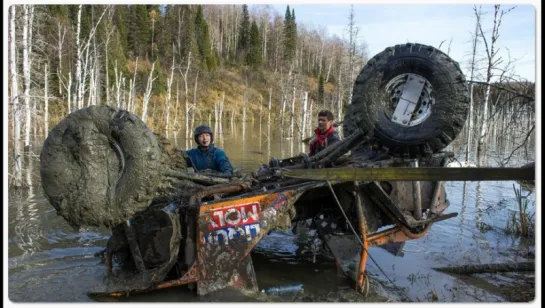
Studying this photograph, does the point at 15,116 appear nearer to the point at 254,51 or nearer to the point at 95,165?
the point at 95,165

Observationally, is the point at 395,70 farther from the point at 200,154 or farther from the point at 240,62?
the point at 240,62

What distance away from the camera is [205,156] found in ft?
20.1

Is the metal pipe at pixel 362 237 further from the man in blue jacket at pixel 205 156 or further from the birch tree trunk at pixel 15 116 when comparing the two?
the birch tree trunk at pixel 15 116

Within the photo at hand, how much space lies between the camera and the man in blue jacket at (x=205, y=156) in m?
6.05

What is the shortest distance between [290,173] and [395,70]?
1863 mm

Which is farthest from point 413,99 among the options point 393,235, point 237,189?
point 237,189

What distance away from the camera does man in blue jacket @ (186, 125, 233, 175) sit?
6.05 m

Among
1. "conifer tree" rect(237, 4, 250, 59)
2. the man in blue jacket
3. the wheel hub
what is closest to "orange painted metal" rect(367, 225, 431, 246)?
the wheel hub

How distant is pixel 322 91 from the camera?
→ 4578 cm

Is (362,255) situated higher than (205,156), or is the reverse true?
(205,156)

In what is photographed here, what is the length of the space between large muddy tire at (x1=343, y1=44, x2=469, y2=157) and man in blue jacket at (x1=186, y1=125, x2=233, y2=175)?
6.26 feet

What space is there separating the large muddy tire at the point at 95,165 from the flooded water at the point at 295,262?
1096 mm

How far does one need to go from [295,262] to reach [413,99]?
2629 mm

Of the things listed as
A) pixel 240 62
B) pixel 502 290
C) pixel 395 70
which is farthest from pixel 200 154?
pixel 240 62
